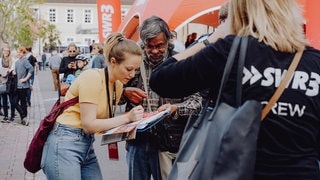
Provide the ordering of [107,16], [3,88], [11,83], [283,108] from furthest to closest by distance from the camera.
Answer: [107,16] < [11,83] < [3,88] < [283,108]

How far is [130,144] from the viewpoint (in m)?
3.94

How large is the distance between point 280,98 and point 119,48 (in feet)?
4.62

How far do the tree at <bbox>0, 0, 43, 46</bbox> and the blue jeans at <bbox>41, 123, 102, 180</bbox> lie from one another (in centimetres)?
3068

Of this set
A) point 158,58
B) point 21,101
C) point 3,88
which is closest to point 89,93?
point 158,58

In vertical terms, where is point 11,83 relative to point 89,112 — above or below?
below

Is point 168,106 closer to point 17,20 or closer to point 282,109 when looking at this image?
point 282,109

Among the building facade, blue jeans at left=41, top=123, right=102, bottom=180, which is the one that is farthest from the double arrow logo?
the building facade

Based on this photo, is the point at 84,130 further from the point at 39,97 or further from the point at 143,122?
the point at 39,97

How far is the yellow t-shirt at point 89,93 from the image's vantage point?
11.0 feet

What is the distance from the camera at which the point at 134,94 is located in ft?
12.4

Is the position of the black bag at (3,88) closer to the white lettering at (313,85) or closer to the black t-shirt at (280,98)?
the black t-shirt at (280,98)

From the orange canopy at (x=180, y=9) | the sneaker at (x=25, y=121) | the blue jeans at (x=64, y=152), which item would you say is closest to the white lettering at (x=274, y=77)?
the blue jeans at (x=64, y=152)

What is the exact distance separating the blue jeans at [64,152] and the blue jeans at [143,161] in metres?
0.43

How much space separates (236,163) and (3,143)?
29.8 feet
